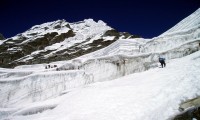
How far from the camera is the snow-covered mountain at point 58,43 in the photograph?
74.9 metres

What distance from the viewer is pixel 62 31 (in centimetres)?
10650

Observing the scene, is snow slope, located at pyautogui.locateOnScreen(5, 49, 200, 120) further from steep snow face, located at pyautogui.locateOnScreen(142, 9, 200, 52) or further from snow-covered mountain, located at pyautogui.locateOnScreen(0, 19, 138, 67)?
snow-covered mountain, located at pyautogui.locateOnScreen(0, 19, 138, 67)

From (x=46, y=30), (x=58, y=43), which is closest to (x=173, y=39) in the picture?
(x=58, y=43)

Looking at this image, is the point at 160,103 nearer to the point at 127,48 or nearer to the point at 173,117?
the point at 173,117

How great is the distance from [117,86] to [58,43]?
83.7m

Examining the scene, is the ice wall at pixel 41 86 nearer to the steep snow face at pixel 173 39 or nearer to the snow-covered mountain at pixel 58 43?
the steep snow face at pixel 173 39

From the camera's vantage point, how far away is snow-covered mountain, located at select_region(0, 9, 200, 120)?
9.68m

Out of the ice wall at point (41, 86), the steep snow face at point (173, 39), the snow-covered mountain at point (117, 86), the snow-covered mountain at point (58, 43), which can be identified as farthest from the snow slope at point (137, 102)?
the snow-covered mountain at point (58, 43)

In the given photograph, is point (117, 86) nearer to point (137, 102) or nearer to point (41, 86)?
point (137, 102)

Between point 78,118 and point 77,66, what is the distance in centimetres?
1351

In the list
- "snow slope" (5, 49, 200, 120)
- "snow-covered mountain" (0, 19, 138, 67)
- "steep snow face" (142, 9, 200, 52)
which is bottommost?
"snow slope" (5, 49, 200, 120)

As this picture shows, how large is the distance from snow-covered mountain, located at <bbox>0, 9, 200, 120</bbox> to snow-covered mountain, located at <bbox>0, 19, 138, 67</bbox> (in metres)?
46.0

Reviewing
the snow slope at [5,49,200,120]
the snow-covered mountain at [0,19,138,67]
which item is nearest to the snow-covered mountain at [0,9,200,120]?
the snow slope at [5,49,200,120]

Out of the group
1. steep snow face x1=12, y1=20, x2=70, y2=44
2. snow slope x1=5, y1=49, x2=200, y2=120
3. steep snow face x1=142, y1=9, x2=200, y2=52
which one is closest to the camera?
snow slope x1=5, y1=49, x2=200, y2=120
